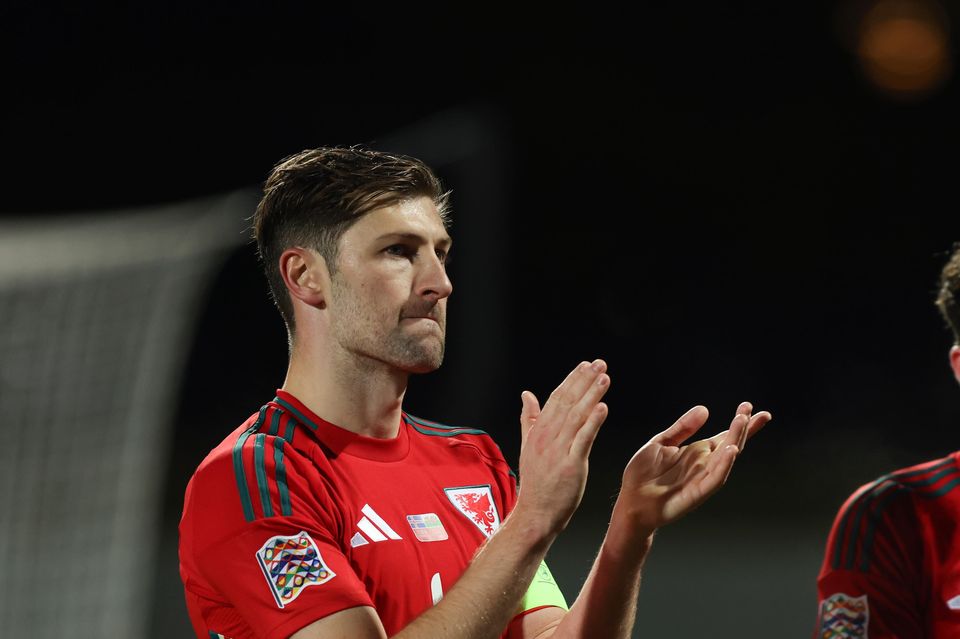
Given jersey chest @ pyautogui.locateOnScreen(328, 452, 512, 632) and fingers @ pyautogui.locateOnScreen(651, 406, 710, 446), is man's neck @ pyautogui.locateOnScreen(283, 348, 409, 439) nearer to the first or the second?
jersey chest @ pyautogui.locateOnScreen(328, 452, 512, 632)

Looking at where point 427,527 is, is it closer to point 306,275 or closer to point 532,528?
point 532,528

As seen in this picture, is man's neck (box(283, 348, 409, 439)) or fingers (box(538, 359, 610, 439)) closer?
fingers (box(538, 359, 610, 439))

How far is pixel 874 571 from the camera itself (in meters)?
2.19

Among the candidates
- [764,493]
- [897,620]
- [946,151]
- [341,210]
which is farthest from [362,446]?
[946,151]

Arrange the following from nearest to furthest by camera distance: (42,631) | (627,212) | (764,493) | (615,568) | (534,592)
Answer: (615,568) → (534,592) → (42,631) → (764,493) → (627,212)

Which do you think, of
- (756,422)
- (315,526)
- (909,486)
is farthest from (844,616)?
(315,526)

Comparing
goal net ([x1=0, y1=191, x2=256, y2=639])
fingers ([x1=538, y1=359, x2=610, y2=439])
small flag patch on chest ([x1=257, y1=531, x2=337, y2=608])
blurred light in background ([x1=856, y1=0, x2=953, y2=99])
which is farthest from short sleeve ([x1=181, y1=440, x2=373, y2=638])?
blurred light in background ([x1=856, y1=0, x2=953, y2=99])

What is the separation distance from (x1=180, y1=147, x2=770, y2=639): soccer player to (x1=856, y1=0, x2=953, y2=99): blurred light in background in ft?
27.5

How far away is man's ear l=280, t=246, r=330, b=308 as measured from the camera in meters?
1.92

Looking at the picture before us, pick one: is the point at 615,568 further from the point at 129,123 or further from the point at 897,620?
the point at 129,123

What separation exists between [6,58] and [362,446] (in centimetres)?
879

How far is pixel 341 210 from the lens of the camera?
1.91 meters

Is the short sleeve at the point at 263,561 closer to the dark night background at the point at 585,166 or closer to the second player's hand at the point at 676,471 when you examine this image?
the second player's hand at the point at 676,471

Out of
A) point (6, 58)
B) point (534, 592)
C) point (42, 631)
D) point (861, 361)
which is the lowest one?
point (861, 361)
